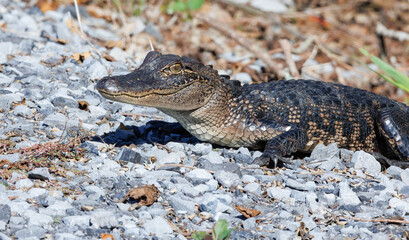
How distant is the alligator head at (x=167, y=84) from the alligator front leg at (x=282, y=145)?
74cm

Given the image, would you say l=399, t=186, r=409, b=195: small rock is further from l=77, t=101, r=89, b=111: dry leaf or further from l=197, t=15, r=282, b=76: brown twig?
l=197, t=15, r=282, b=76: brown twig

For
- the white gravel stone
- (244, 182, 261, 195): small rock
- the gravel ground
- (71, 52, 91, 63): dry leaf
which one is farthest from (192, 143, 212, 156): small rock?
(71, 52, 91, 63): dry leaf

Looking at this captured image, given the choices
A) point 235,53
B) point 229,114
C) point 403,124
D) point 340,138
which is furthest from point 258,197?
point 235,53

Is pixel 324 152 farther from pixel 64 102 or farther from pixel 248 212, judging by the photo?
pixel 64 102

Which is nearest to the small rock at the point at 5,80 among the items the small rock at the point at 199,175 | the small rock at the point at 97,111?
the small rock at the point at 97,111

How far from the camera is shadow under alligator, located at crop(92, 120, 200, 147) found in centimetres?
484

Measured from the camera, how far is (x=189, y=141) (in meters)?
5.22

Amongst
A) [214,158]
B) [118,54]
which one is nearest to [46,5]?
[118,54]

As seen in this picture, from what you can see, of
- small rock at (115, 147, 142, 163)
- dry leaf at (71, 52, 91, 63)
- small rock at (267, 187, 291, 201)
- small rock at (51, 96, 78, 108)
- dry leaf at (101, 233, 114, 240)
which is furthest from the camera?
dry leaf at (71, 52, 91, 63)

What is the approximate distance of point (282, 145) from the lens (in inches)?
191

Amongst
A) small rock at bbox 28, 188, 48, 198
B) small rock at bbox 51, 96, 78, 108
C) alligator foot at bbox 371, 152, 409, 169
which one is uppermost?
small rock at bbox 28, 188, 48, 198

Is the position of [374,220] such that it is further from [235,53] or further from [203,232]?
[235,53]

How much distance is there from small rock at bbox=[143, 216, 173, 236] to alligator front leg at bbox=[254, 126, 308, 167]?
4.57 feet

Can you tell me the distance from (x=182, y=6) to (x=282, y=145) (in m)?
5.54
